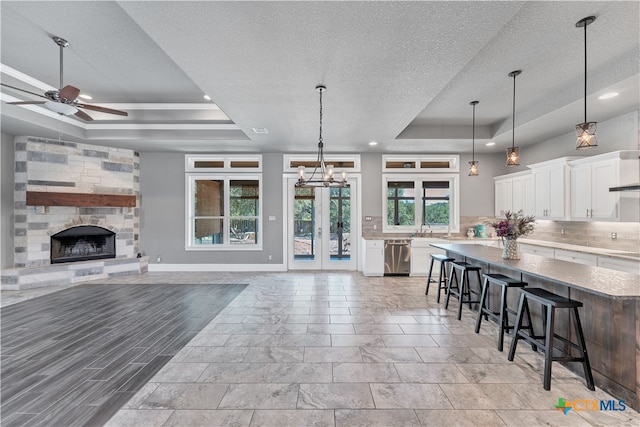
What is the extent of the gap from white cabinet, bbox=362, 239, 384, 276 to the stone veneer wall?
17.5 ft

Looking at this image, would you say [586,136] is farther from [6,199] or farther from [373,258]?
[6,199]

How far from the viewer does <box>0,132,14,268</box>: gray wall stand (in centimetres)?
510

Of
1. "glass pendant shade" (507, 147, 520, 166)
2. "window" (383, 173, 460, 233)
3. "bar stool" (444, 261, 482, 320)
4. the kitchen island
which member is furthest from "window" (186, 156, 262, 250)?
the kitchen island

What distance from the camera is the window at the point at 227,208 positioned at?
6.82m

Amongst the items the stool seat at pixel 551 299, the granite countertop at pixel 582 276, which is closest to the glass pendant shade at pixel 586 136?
the granite countertop at pixel 582 276

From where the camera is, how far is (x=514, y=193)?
5988mm

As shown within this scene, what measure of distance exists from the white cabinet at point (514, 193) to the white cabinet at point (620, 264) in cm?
172

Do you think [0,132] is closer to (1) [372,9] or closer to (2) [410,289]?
(1) [372,9]

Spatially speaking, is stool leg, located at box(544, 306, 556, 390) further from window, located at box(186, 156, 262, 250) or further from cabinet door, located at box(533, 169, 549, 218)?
window, located at box(186, 156, 262, 250)

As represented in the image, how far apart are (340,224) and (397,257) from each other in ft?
5.09

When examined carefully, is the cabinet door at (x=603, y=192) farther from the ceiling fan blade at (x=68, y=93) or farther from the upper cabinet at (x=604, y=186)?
the ceiling fan blade at (x=68, y=93)

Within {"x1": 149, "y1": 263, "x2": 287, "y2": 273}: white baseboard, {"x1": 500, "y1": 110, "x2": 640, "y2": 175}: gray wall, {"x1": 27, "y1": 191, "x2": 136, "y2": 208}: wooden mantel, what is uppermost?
{"x1": 500, "y1": 110, "x2": 640, "y2": 175}: gray wall

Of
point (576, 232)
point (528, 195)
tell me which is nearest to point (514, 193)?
point (528, 195)

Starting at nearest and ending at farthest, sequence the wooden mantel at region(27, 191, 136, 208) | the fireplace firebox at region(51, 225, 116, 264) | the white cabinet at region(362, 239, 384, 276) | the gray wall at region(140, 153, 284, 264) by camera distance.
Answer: the wooden mantel at region(27, 191, 136, 208), the fireplace firebox at region(51, 225, 116, 264), the white cabinet at region(362, 239, 384, 276), the gray wall at region(140, 153, 284, 264)
